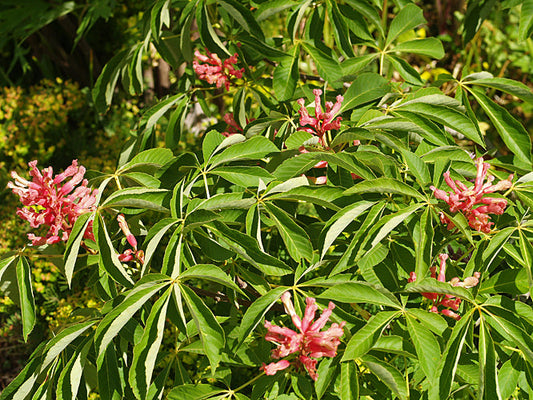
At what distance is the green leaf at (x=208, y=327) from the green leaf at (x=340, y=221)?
0.23 metres

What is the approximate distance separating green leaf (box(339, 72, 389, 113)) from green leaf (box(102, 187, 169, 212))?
47 centimetres

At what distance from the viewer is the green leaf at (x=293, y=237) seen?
103 cm

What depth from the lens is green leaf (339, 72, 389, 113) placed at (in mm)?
1250

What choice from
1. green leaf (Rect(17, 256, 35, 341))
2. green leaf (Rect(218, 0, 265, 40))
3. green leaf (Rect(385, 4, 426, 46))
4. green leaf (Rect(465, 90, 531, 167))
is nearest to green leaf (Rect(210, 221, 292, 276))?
green leaf (Rect(17, 256, 35, 341))

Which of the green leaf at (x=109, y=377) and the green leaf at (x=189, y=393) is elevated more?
the green leaf at (x=109, y=377)

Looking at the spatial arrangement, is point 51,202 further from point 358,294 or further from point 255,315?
point 358,294

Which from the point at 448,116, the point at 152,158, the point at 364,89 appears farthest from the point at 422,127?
the point at 152,158

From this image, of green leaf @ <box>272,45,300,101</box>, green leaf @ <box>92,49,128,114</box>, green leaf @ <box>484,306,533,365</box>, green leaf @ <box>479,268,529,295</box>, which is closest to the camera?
green leaf @ <box>484,306,533,365</box>

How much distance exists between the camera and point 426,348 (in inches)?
37.6

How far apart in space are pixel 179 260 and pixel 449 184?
1.75ft

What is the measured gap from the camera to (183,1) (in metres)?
1.60

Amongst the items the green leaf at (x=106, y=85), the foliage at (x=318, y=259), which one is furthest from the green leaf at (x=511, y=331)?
the green leaf at (x=106, y=85)

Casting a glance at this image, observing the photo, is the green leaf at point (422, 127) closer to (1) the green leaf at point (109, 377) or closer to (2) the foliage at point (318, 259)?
(2) the foliage at point (318, 259)

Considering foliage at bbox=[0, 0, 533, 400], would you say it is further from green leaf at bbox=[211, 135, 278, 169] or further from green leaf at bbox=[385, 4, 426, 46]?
green leaf at bbox=[385, 4, 426, 46]
